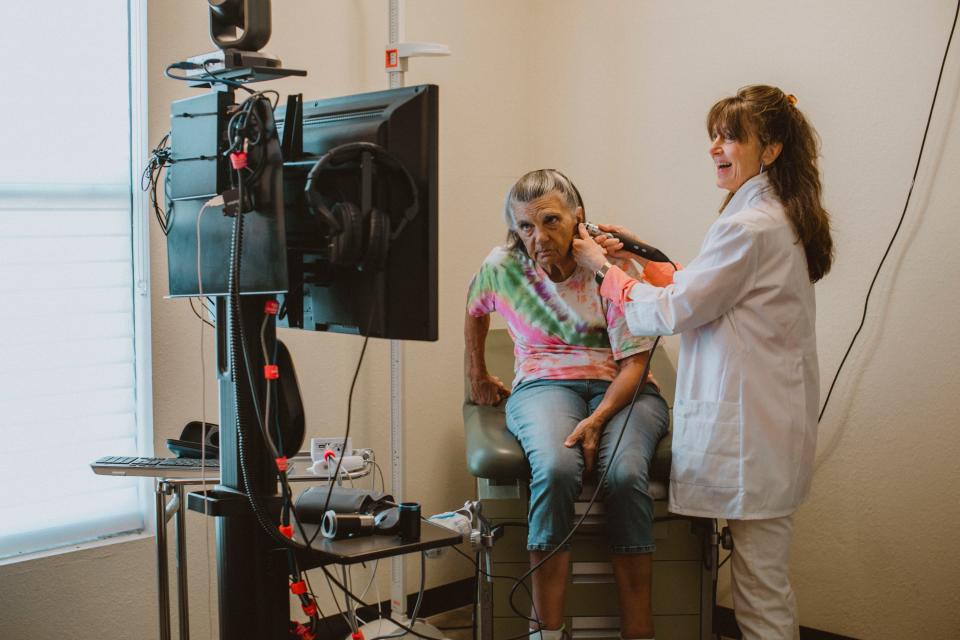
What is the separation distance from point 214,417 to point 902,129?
6.38ft

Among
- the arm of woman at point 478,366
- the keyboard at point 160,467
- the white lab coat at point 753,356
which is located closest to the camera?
the keyboard at point 160,467

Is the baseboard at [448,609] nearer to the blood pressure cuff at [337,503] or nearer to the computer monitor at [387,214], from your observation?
the blood pressure cuff at [337,503]

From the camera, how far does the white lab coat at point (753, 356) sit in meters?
1.97

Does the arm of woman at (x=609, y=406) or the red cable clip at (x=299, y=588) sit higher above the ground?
the arm of woman at (x=609, y=406)

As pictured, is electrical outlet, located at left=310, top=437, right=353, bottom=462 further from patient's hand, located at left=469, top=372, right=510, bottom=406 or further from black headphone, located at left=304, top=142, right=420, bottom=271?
black headphone, located at left=304, top=142, right=420, bottom=271

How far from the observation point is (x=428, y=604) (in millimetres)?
3002

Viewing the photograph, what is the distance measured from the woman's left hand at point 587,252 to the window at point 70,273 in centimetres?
108

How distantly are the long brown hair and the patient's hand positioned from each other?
35.0 inches

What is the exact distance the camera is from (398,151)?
133 centimetres

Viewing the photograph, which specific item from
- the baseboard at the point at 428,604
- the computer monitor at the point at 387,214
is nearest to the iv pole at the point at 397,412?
the baseboard at the point at 428,604

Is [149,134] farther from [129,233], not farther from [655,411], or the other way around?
[655,411]

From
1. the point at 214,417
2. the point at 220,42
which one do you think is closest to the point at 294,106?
the point at 220,42

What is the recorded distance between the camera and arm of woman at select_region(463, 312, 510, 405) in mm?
2506

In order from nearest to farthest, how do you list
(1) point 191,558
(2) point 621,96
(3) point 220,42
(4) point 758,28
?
(3) point 220,42
(1) point 191,558
(4) point 758,28
(2) point 621,96
